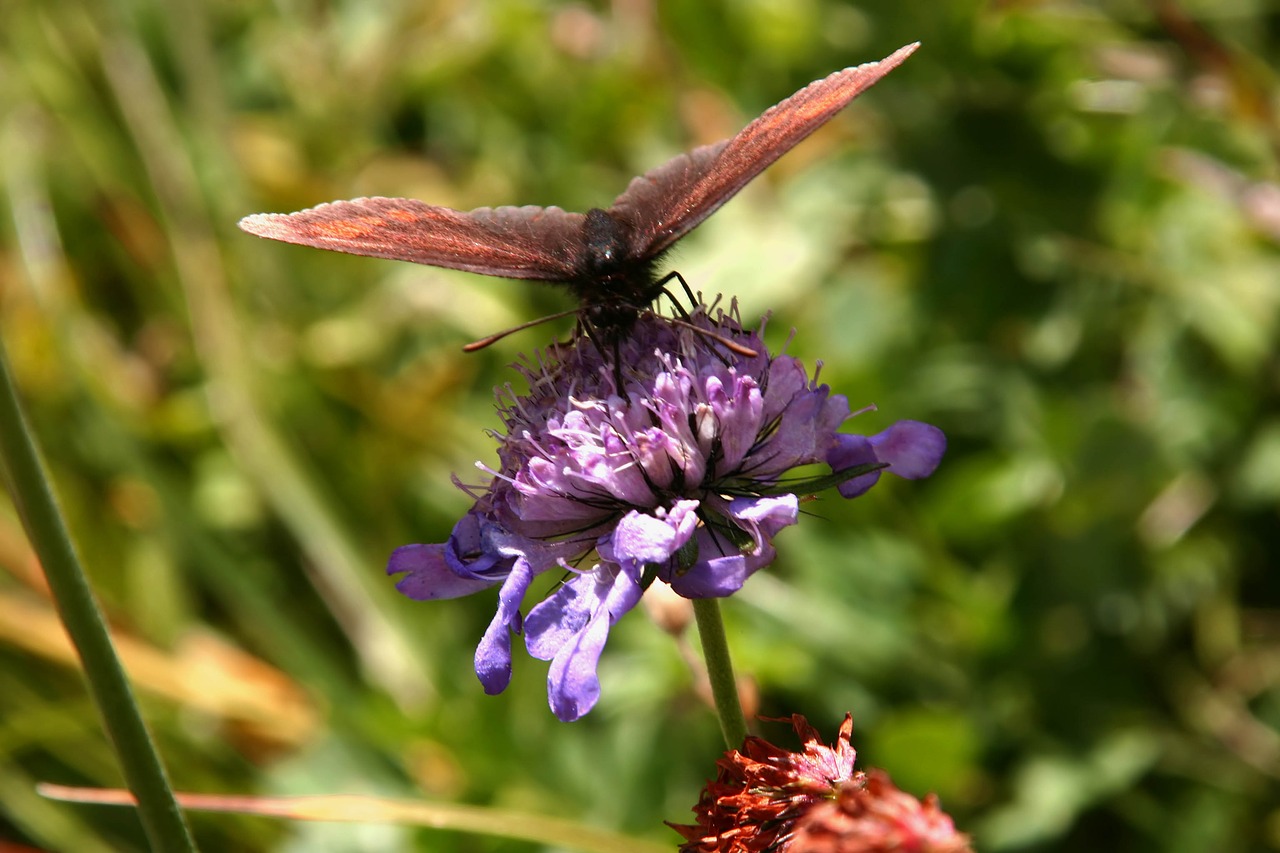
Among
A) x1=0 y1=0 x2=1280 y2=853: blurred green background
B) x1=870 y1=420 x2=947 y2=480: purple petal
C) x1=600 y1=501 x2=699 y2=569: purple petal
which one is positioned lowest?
x1=600 y1=501 x2=699 y2=569: purple petal

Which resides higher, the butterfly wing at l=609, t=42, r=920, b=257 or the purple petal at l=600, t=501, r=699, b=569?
the butterfly wing at l=609, t=42, r=920, b=257

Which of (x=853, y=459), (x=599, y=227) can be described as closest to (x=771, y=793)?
(x=853, y=459)

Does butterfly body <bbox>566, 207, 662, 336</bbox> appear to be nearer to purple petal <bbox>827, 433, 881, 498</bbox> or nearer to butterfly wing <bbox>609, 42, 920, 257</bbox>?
butterfly wing <bbox>609, 42, 920, 257</bbox>

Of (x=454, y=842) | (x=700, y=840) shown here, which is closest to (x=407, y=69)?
(x=454, y=842)

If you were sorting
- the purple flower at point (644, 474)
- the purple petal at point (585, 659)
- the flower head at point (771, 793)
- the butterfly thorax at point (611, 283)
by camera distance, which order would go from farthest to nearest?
1. the butterfly thorax at point (611, 283)
2. the purple flower at point (644, 474)
3. the purple petal at point (585, 659)
4. the flower head at point (771, 793)

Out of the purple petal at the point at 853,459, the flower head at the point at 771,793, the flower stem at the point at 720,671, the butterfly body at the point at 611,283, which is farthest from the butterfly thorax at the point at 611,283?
the flower head at the point at 771,793

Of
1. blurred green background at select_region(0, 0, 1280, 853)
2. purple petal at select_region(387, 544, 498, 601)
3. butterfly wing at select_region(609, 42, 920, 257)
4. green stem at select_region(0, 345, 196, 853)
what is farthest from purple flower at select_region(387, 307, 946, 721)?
blurred green background at select_region(0, 0, 1280, 853)

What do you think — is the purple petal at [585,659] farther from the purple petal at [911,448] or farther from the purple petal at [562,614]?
the purple petal at [911,448]
